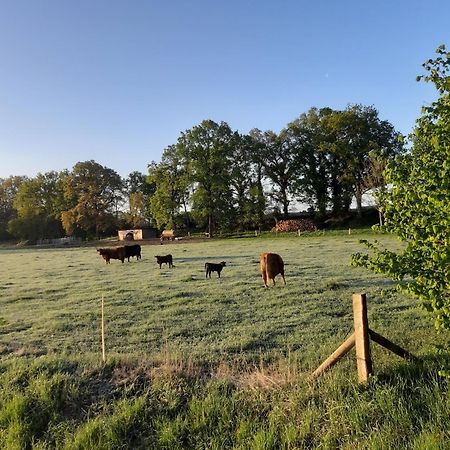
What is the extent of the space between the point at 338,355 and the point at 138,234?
5856 centimetres

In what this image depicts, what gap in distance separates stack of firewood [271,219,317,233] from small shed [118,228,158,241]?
19.3 m

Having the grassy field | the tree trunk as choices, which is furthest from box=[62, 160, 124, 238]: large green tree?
the grassy field

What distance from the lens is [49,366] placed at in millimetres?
6531

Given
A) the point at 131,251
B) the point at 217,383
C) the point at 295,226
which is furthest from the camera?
the point at 295,226

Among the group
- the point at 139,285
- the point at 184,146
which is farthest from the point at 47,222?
the point at 139,285

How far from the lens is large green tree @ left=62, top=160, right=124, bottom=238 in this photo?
6800 centimetres

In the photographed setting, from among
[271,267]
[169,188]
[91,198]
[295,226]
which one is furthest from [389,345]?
[91,198]

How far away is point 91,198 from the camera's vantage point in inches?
2712

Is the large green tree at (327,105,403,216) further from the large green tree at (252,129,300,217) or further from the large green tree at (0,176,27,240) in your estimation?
the large green tree at (0,176,27,240)

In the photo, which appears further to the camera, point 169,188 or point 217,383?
point 169,188

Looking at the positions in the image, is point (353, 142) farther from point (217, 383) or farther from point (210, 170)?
point (217, 383)

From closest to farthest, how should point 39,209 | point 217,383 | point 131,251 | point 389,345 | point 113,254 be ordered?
point 389,345
point 217,383
point 113,254
point 131,251
point 39,209

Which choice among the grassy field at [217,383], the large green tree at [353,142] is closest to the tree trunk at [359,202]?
the large green tree at [353,142]

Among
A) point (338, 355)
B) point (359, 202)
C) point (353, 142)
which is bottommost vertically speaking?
point (338, 355)
